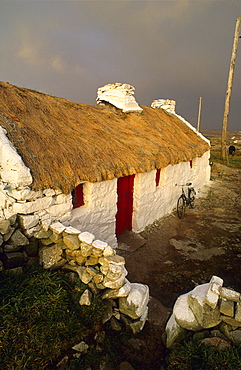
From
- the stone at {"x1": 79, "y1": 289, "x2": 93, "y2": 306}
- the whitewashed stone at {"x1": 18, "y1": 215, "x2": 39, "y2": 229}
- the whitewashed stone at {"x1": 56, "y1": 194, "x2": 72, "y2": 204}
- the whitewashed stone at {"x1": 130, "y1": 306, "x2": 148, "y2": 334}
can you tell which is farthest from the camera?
the whitewashed stone at {"x1": 56, "y1": 194, "x2": 72, "y2": 204}

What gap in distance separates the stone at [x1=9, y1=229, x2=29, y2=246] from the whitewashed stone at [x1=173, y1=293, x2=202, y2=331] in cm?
301

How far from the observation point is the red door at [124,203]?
306 inches

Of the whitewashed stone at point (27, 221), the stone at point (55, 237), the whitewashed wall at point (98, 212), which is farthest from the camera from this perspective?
the whitewashed wall at point (98, 212)

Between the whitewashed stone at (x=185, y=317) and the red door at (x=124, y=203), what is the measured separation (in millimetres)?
4366

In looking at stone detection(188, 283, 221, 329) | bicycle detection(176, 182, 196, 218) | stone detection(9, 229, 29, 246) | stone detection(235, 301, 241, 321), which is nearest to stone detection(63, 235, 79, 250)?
stone detection(9, 229, 29, 246)

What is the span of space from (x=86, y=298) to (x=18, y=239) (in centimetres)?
170

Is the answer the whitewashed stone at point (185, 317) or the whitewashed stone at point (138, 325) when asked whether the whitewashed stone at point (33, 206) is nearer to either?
the whitewashed stone at point (138, 325)

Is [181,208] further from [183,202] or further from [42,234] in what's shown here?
[42,234]

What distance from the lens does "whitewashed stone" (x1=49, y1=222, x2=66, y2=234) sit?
4.58m

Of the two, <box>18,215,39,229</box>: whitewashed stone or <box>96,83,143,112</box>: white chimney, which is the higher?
<box>96,83,143,112</box>: white chimney

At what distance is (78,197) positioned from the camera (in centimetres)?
612

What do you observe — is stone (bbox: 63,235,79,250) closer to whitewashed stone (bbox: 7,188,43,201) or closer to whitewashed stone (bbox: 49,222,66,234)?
whitewashed stone (bbox: 49,222,66,234)

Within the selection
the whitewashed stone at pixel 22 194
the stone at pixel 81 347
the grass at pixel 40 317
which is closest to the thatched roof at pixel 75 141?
the whitewashed stone at pixel 22 194

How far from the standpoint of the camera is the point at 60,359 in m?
3.25
